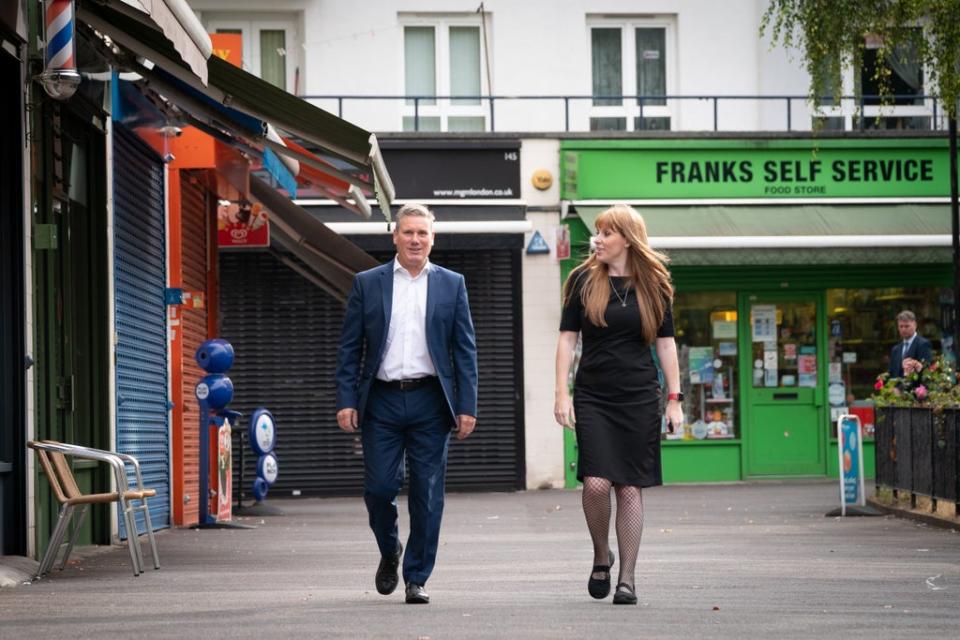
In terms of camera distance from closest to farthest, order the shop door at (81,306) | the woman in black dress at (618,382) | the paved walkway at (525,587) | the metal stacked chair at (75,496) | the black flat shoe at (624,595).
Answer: the paved walkway at (525,587), the black flat shoe at (624,595), the woman in black dress at (618,382), the metal stacked chair at (75,496), the shop door at (81,306)

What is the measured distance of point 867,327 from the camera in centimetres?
2511

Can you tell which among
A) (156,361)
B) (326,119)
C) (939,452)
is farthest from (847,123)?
(326,119)

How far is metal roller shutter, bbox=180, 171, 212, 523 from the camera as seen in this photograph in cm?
1731

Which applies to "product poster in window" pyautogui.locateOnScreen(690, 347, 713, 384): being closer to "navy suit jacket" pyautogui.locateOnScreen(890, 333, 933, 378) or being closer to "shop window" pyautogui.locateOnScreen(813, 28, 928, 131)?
"shop window" pyautogui.locateOnScreen(813, 28, 928, 131)

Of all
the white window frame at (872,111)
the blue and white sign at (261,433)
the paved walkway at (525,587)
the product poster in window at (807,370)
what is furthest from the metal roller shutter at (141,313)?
the white window frame at (872,111)

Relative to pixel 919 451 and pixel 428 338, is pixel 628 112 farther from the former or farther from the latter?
pixel 428 338

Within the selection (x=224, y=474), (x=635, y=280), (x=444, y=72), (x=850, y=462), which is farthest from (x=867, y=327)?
(x=635, y=280)

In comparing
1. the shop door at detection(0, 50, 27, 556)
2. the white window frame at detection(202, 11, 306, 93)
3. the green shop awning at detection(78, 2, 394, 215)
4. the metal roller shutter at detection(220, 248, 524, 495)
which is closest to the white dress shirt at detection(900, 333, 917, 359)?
the metal roller shutter at detection(220, 248, 524, 495)

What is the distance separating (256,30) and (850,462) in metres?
11.0

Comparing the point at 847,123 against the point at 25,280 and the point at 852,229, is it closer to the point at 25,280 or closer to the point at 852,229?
the point at 852,229

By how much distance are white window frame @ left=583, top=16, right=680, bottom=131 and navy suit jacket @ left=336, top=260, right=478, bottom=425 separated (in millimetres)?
15941

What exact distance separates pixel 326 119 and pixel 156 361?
5.81 metres

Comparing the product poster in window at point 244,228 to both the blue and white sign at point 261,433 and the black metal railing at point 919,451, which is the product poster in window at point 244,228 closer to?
the blue and white sign at point 261,433

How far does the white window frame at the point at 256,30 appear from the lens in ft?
79.8
